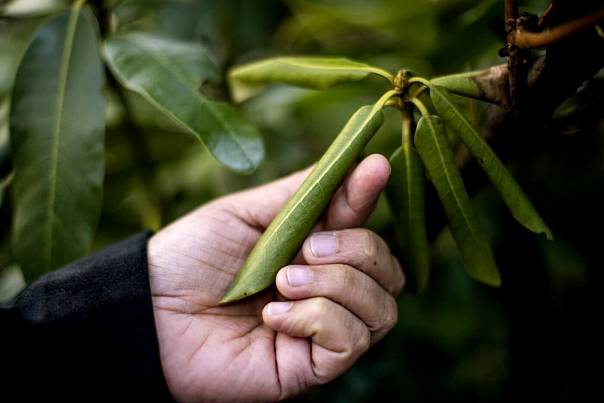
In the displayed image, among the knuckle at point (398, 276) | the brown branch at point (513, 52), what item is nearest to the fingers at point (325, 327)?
the knuckle at point (398, 276)

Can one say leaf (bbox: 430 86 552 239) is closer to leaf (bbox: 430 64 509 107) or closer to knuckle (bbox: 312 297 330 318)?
leaf (bbox: 430 64 509 107)

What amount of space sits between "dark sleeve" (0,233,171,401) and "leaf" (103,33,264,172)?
8.5 inches

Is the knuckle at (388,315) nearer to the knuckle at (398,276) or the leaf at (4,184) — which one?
the knuckle at (398,276)

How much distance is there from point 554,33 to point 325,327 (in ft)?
1.38

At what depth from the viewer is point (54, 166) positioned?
3.08 feet

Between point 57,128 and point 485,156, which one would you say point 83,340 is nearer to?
point 57,128

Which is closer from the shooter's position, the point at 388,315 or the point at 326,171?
the point at 326,171

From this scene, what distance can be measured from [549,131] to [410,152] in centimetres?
20

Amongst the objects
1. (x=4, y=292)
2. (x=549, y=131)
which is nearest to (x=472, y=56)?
(x=549, y=131)

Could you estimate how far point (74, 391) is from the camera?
0.85 metres

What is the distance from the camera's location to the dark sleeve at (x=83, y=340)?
2.75 feet

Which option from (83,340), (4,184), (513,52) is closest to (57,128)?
(4,184)

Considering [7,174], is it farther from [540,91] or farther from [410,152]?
[540,91]

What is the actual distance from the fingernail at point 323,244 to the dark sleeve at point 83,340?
0.81ft
